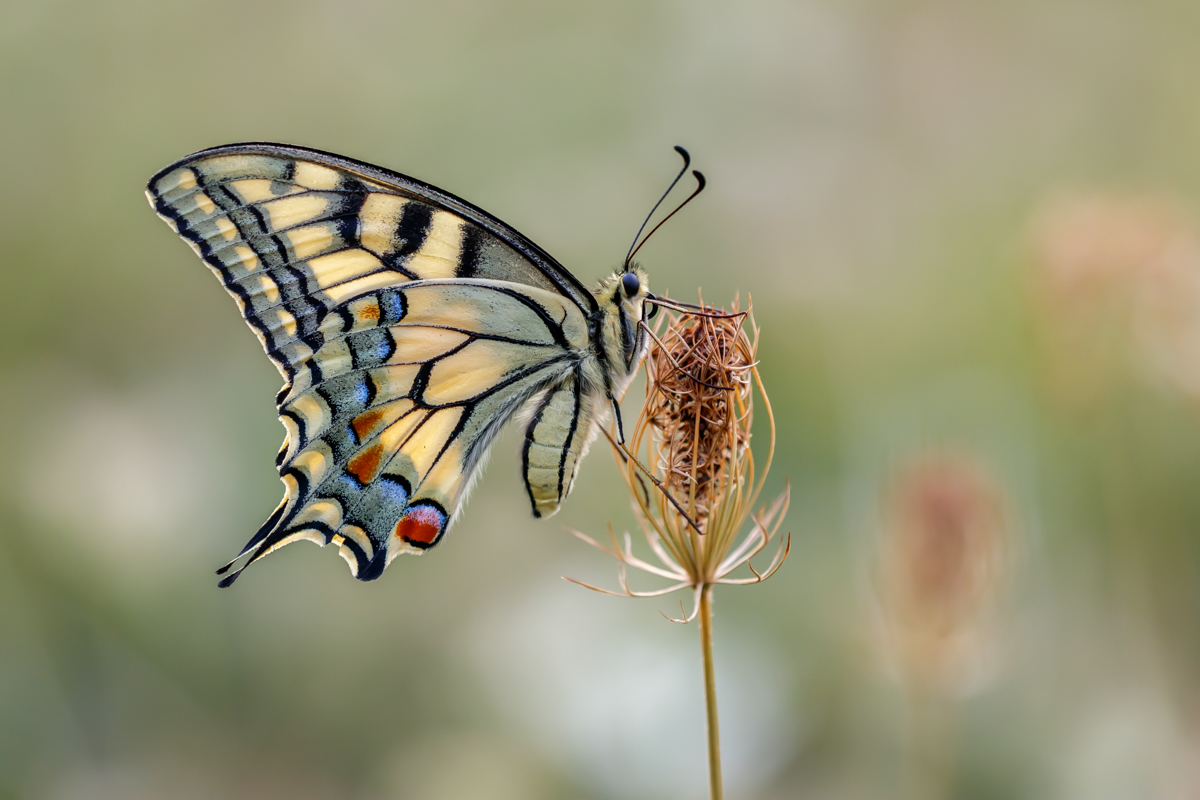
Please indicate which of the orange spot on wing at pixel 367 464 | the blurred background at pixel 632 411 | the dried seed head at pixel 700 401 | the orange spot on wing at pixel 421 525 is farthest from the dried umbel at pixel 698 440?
the blurred background at pixel 632 411

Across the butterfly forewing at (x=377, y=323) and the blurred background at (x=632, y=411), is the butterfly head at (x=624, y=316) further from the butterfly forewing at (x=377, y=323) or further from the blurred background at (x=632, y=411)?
the blurred background at (x=632, y=411)

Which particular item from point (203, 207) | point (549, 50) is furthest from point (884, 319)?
point (203, 207)

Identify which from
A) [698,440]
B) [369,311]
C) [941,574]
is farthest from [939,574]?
[369,311]

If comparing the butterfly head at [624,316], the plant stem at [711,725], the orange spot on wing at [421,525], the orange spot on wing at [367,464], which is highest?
the butterfly head at [624,316]

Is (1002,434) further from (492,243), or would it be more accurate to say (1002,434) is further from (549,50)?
(549,50)

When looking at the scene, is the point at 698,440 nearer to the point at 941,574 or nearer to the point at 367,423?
the point at 367,423
